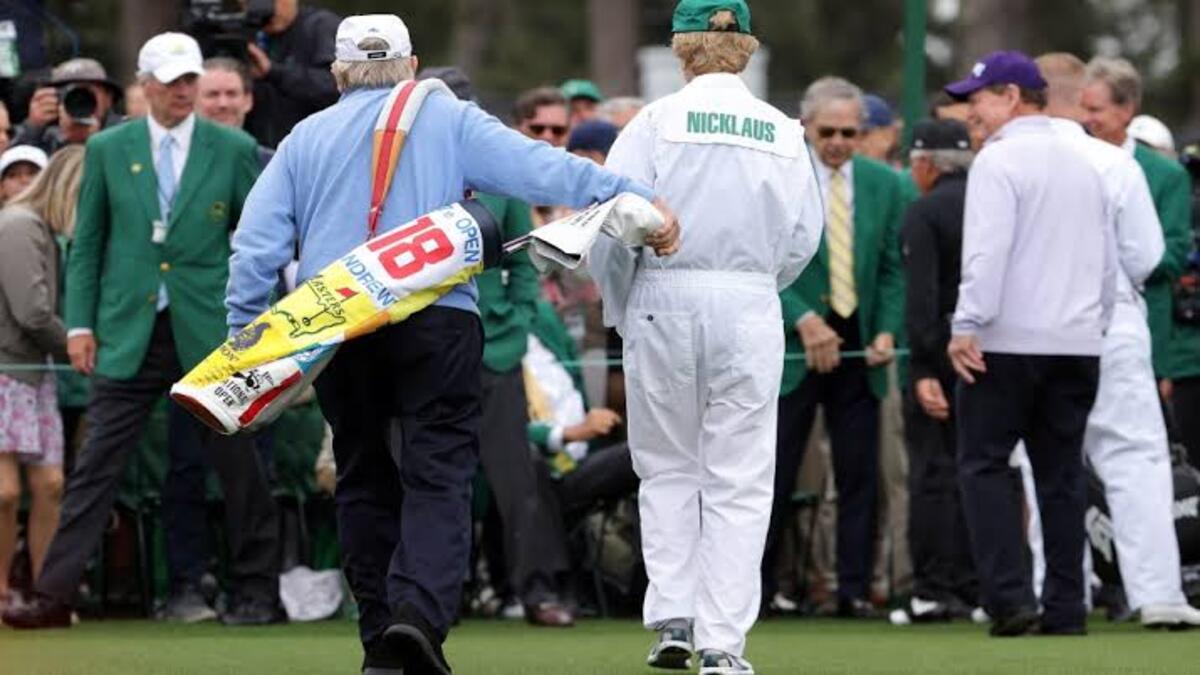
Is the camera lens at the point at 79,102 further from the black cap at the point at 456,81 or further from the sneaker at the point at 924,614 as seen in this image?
the sneaker at the point at 924,614

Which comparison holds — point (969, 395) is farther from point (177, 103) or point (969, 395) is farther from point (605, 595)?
point (177, 103)

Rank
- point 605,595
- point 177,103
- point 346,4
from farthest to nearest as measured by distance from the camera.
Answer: point 346,4 → point 605,595 → point 177,103

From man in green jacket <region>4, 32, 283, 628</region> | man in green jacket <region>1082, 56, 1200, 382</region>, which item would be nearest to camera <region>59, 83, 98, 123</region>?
man in green jacket <region>4, 32, 283, 628</region>

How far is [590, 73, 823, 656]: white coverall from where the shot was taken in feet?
34.4

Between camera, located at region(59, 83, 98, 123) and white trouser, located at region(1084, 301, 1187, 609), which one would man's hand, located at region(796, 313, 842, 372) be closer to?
white trouser, located at region(1084, 301, 1187, 609)

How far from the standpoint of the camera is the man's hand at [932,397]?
13.5 m

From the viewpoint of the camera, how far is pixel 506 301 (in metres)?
13.5

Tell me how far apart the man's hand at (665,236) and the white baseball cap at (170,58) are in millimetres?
3773

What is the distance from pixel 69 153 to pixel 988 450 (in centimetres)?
429

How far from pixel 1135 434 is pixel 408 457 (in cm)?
431

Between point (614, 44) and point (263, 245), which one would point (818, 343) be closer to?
point (263, 245)

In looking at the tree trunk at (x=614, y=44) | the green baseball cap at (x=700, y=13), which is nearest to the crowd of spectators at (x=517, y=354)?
the green baseball cap at (x=700, y=13)

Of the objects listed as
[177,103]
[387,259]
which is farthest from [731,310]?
[177,103]

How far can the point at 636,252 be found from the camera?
10.5 metres
